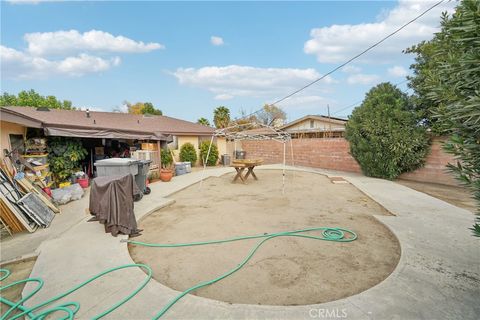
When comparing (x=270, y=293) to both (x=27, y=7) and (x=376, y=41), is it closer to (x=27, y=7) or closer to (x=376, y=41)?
(x=376, y=41)

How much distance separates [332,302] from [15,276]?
417 cm

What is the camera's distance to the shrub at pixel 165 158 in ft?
42.6

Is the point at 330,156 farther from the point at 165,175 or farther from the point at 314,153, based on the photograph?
the point at 165,175

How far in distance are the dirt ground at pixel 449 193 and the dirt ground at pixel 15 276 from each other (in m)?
8.89

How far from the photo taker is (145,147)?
1134cm

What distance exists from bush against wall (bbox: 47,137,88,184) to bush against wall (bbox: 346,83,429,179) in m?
11.5

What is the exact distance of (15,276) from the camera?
3422 mm

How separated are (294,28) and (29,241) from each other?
12.3 meters

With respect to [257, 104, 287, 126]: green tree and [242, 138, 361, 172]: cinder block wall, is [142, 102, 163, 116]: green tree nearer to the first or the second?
[242, 138, 361, 172]: cinder block wall

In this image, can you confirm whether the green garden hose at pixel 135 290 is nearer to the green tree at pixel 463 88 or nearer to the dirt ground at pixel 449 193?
the green tree at pixel 463 88

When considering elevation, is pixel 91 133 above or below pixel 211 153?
above

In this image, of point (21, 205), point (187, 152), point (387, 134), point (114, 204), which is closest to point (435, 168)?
point (387, 134)

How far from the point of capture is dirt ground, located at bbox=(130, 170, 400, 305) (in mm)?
2988

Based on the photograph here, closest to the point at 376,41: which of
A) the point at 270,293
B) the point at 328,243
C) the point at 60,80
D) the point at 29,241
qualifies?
the point at 328,243
